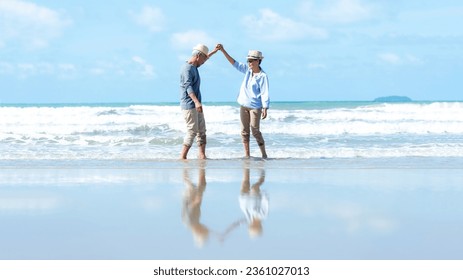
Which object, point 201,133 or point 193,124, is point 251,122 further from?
point 193,124

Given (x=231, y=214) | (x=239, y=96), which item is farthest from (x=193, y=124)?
(x=231, y=214)

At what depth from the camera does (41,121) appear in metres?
24.4

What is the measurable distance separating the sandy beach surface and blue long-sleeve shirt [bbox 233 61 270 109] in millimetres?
1515

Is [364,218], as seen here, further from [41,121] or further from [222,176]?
[41,121]

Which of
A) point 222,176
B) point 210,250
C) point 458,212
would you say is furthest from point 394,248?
point 222,176

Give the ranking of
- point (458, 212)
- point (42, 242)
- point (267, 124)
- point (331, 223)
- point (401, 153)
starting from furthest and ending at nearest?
point (267, 124) → point (401, 153) → point (458, 212) → point (331, 223) → point (42, 242)

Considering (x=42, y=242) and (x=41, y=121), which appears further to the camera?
(x=41, y=121)

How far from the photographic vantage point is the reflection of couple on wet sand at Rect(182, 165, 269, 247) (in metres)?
4.27

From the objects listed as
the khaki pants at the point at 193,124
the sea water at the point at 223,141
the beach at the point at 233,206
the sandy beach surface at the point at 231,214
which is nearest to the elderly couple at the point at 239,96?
the khaki pants at the point at 193,124

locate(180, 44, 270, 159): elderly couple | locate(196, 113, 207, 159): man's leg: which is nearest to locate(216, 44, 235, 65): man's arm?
locate(180, 44, 270, 159): elderly couple

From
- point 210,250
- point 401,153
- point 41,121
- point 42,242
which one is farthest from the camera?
point 41,121

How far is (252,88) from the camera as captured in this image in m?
9.38

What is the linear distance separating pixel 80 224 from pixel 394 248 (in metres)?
2.09

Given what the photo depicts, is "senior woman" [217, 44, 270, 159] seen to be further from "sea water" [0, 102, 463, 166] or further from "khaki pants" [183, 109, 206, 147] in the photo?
"sea water" [0, 102, 463, 166]
